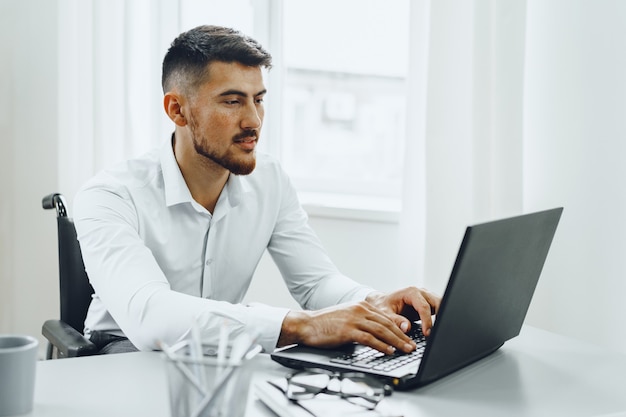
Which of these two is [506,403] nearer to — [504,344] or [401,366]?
[401,366]

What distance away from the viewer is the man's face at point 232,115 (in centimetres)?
187

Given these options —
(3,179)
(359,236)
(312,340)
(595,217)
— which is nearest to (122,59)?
(3,179)

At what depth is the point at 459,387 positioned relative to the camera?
120 cm

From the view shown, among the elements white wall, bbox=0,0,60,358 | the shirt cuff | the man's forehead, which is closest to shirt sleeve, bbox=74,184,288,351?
the shirt cuff

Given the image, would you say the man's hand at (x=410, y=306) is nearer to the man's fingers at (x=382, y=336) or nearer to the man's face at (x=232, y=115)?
the man's fingers at (x=382, y=336)

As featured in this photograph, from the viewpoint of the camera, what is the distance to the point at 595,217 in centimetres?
232

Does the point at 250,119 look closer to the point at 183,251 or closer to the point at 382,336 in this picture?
the point at 183,251

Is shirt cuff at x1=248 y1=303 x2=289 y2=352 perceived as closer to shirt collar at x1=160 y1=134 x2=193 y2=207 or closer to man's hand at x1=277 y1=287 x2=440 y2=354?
man's hand at x1=277 y1=287 x2=440 y2=354

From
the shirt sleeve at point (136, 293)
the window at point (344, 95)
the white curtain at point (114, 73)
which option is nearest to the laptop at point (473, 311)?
the shirt sleeve at point (136, 293)

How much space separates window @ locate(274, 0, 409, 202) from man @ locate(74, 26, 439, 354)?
47.0 inches

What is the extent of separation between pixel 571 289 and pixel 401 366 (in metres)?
1.29

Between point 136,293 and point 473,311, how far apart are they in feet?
2.00

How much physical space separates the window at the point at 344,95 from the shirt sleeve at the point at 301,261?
1.16 meters

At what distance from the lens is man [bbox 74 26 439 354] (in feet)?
5.27
